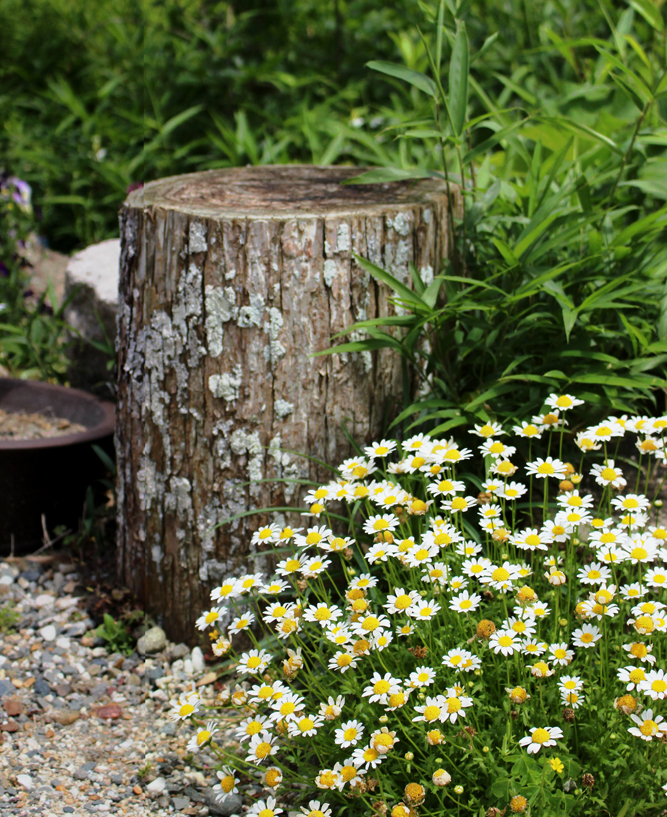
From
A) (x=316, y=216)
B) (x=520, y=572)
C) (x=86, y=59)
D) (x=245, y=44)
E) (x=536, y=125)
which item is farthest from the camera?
(x=86, y=59)

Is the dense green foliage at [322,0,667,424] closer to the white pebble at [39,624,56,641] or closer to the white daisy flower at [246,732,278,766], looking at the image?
the white daisy flower at [246,732,278,766]

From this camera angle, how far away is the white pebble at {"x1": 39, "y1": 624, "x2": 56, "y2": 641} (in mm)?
2424

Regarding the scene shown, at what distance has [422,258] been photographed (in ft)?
7.32

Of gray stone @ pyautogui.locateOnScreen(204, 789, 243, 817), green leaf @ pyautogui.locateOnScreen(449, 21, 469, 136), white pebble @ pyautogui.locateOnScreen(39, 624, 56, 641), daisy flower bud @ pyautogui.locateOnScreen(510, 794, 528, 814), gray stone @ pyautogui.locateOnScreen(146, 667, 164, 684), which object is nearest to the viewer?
daisy flower bud @ pyautogui.locateOnScreen(510, 794, 528, 814)

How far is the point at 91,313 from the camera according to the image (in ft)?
11.4

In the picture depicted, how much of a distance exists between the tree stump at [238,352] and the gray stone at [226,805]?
1.81 feet

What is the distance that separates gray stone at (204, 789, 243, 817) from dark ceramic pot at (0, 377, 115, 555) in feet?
4.01

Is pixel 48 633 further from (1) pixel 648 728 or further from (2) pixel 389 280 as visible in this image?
(1) pixel 648 728

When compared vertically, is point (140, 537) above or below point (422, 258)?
below

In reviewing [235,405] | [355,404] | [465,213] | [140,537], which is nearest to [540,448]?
[355,404]

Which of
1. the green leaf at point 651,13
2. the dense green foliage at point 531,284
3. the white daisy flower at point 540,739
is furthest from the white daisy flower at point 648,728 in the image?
the green leaf at point 651,13

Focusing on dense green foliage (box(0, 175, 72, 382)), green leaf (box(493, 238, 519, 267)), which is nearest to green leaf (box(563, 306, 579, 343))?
green leaf (box(493, 238, 519, 267))

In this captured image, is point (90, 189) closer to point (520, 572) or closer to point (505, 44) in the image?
point (505, 44)

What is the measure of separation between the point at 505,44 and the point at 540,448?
3320 millimetres
